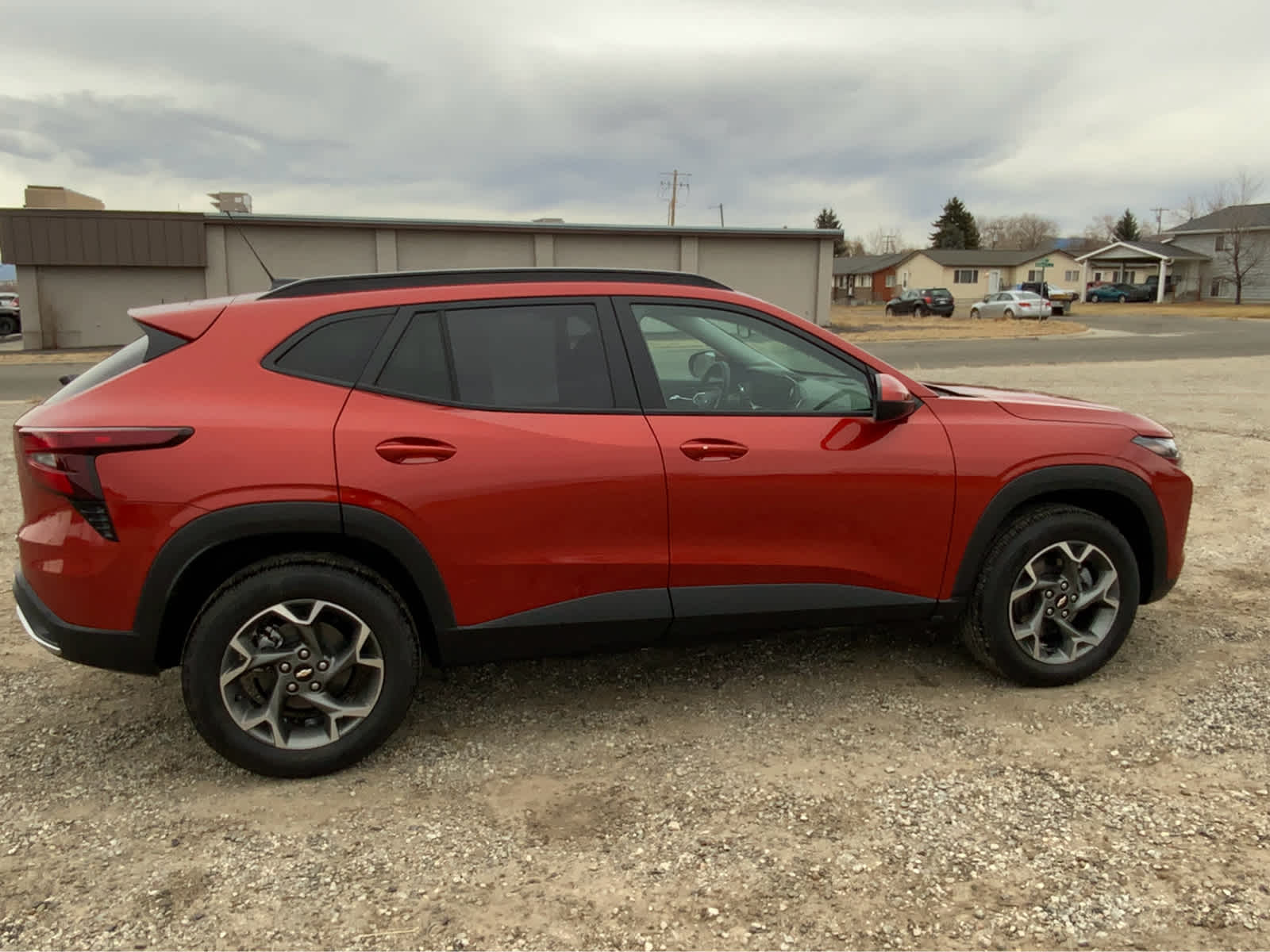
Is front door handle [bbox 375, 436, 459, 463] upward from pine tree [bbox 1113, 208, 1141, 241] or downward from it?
downward

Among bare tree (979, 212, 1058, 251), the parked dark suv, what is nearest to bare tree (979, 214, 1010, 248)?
bare tree (979, 212, 1058, 251)

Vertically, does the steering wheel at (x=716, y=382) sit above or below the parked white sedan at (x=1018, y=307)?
below

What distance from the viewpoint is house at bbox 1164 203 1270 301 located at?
64438 mm

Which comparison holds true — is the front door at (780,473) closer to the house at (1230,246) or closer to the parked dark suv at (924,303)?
the parked dark suv at (924,303)

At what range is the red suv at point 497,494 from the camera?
123 inches

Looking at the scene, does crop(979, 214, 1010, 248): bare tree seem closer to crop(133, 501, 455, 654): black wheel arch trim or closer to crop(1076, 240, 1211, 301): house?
crop(1076, 240, 1211, 301): house

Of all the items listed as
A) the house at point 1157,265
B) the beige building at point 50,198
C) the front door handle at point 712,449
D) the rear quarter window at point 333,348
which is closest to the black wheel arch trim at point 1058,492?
the front door handle at point 712,449

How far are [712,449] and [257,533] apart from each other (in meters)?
1.58

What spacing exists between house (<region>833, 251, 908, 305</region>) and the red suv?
80.1 meters

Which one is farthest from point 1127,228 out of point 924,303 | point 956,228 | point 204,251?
point 204,251

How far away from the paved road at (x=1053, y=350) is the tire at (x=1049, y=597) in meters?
16.9

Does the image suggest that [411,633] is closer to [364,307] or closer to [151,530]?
[151,530]

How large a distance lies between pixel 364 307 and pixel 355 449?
55cm

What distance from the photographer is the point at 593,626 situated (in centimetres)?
345
